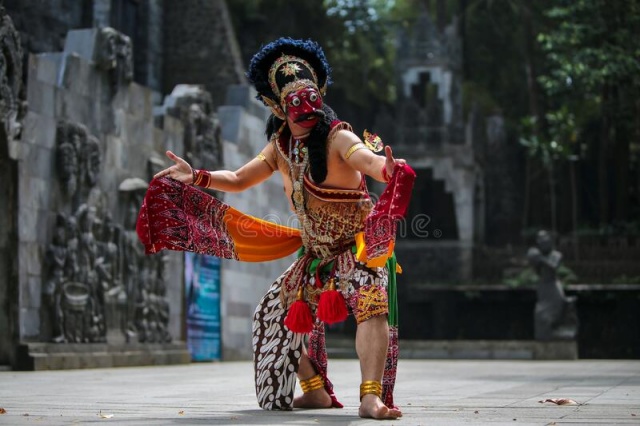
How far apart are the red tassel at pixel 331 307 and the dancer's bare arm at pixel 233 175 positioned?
97cm

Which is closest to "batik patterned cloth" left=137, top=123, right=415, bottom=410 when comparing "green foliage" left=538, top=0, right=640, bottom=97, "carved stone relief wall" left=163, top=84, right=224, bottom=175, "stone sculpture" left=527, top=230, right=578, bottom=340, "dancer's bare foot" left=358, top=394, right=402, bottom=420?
"dancer's bare foot" left=358, top=394, right=402, bottom=420

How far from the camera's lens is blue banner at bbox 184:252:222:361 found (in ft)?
59.9

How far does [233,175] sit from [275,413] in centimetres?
152

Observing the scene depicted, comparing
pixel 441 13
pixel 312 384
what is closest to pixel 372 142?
pixel 312 384

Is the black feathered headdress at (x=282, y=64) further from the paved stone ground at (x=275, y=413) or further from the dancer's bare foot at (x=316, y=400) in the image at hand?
the paved stone ground at (x=275, y=413)

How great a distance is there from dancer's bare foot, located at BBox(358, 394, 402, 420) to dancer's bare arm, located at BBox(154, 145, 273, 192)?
1.67 metres

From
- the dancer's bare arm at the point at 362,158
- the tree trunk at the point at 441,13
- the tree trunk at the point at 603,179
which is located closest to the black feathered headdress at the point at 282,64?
the dancer's bare arm at the point at 362,158

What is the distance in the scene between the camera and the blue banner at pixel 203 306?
59.9ft

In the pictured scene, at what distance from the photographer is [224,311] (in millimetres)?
19625

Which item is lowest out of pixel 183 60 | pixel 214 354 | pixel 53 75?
pixel 214 354

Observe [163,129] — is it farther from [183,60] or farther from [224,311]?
[183,60]

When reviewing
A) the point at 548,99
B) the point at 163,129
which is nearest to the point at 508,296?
the point at 548,99

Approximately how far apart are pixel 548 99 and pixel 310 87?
132ft

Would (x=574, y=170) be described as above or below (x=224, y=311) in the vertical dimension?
above
